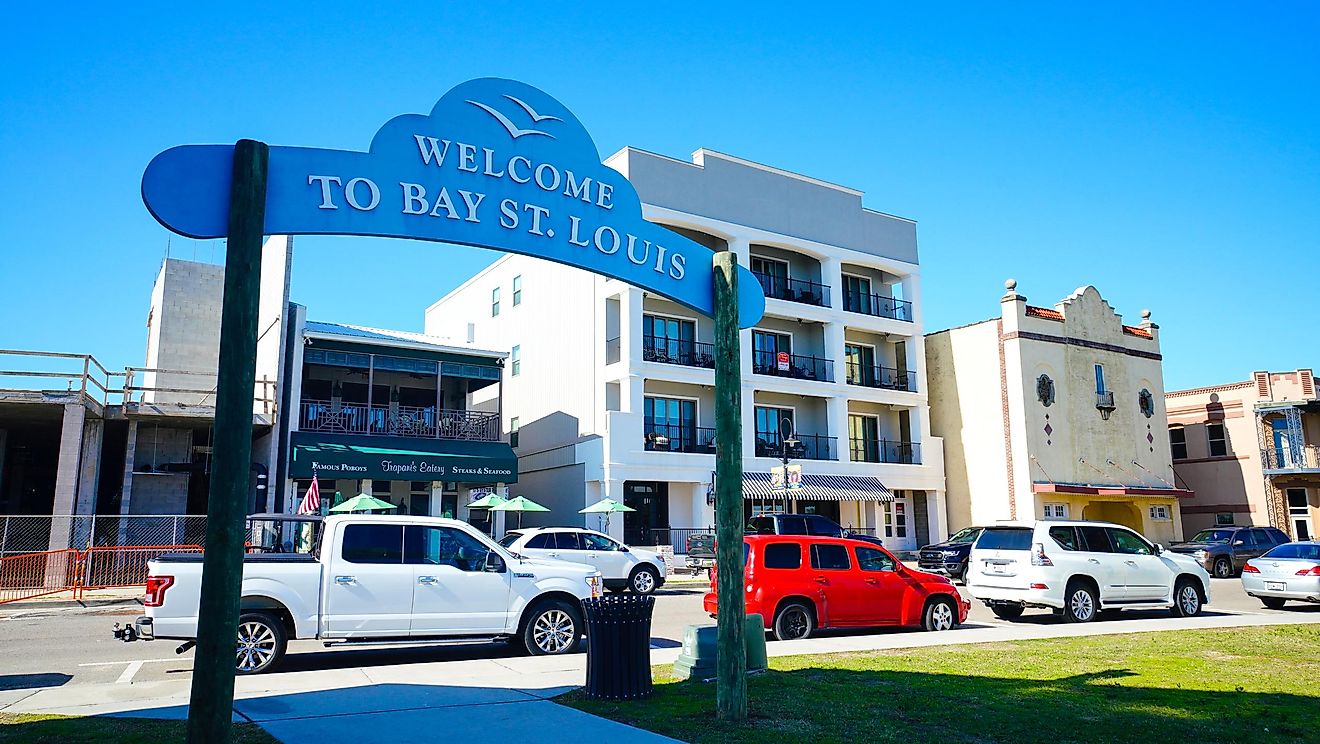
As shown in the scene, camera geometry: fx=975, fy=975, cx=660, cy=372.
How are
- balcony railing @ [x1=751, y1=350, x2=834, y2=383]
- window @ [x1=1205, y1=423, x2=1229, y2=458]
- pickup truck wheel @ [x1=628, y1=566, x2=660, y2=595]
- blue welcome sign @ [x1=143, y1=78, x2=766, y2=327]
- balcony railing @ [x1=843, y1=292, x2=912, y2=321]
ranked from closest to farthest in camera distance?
blue welcome sign @ [x1=143, y1=78, x2=766, y2=327] < pickup truck wheel @ [x1=628, y1=566, x2=660, y2=595] < balcony railing @ [x1=751, y1=350, x2=834, y2=383] < balcony railing @ [x1=843, y1=292, x2=912, y2=321] < window @ [x1=1205, y1=423, x2=1229, y2=458]

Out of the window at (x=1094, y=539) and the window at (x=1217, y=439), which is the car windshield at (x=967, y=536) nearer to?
the window at (x=1094, y=539)

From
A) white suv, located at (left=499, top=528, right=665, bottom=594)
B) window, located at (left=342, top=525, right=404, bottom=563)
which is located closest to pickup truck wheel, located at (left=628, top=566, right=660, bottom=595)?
white suv, located at (left=499, top=528, right=665, bottom=594)

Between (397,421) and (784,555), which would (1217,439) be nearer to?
(397,421)

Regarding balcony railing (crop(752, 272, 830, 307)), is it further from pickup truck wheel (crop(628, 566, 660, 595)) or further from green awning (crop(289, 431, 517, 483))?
pickup truck wheel (crop(628, 566, 660, 595))

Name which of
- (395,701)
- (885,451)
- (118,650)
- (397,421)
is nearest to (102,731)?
(395,701)

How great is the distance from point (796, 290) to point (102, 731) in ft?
118

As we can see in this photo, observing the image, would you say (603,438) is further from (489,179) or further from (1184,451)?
(1184,451)

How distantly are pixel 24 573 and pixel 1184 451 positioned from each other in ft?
165

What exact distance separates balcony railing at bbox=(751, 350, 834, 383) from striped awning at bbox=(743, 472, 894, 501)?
4222 millimetres

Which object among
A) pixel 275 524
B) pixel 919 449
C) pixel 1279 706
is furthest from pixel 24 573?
pixel 919 449

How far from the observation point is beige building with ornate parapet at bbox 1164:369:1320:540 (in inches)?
1772

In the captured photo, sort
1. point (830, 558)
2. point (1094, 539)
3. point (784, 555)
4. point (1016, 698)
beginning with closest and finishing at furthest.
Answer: point (1016, 698) → point (784, 555) → point (830, 558) → point (1094, 539)

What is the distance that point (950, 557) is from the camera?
2742 cm

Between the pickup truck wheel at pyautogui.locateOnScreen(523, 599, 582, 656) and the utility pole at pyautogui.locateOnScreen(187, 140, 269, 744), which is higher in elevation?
the utility pole at pyautogui.locateOnScreen(187, 140, 269, 744)
